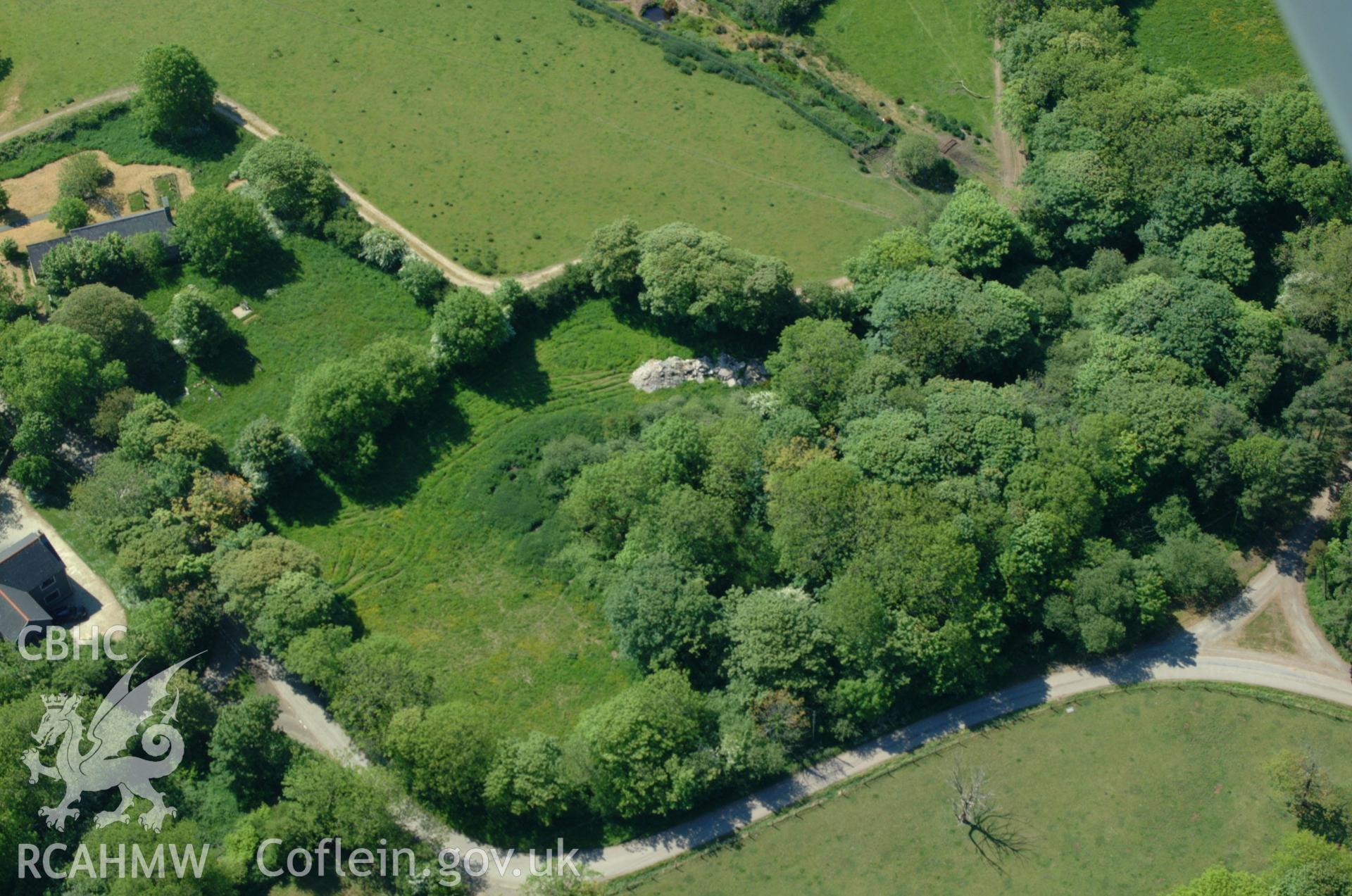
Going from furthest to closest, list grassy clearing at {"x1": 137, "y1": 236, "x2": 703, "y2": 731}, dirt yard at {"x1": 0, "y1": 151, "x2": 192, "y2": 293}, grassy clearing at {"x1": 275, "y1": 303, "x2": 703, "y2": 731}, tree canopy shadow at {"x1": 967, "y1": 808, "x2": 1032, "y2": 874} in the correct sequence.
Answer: dirt yard at {"x1": 0, "y1": 151, "x2": 192, "y2": 293}
grassy clearing at {"x1": 137, "y1": 236, "x2": 703, "y2": 731}
grassy clearing at {"x1": 275, "y1": 303, "x2": 703, "y2": 731}
tree canopy shadow at {"x1": 967, "y1": 808, "x2": 1032, "y2": 874}

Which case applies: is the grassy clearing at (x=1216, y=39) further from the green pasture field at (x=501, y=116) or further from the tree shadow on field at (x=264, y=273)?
the tree shadow on field at (x=264, y=273)

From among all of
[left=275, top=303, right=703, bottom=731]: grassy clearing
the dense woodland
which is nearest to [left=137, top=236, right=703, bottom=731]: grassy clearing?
[left=275, top=303, right=703, bottom=731]: grassy clearing

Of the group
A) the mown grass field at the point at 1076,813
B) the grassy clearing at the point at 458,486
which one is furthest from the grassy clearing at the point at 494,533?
the mown grass field at the point at 1076,813

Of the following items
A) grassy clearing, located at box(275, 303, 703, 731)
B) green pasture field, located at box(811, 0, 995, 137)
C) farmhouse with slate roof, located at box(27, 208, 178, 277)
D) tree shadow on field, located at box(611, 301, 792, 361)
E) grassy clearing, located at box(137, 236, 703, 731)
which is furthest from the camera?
green pasture field, located at box(811, 0, 995, 137)

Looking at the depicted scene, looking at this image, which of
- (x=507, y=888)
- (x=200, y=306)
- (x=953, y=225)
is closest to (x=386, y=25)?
(x=200, y=306)

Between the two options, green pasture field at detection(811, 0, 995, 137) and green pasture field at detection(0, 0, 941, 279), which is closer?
green pasture field at detection(0, 0, 941, 279)

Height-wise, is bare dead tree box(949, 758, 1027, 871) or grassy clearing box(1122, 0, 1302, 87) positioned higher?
grassy clearing box(1122, 0, 1302, 87)

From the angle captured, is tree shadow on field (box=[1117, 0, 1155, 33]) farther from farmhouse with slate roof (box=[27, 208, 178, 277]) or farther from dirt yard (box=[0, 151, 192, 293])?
farmhouse with slate roof (box=[27, 208, 178, 277])
